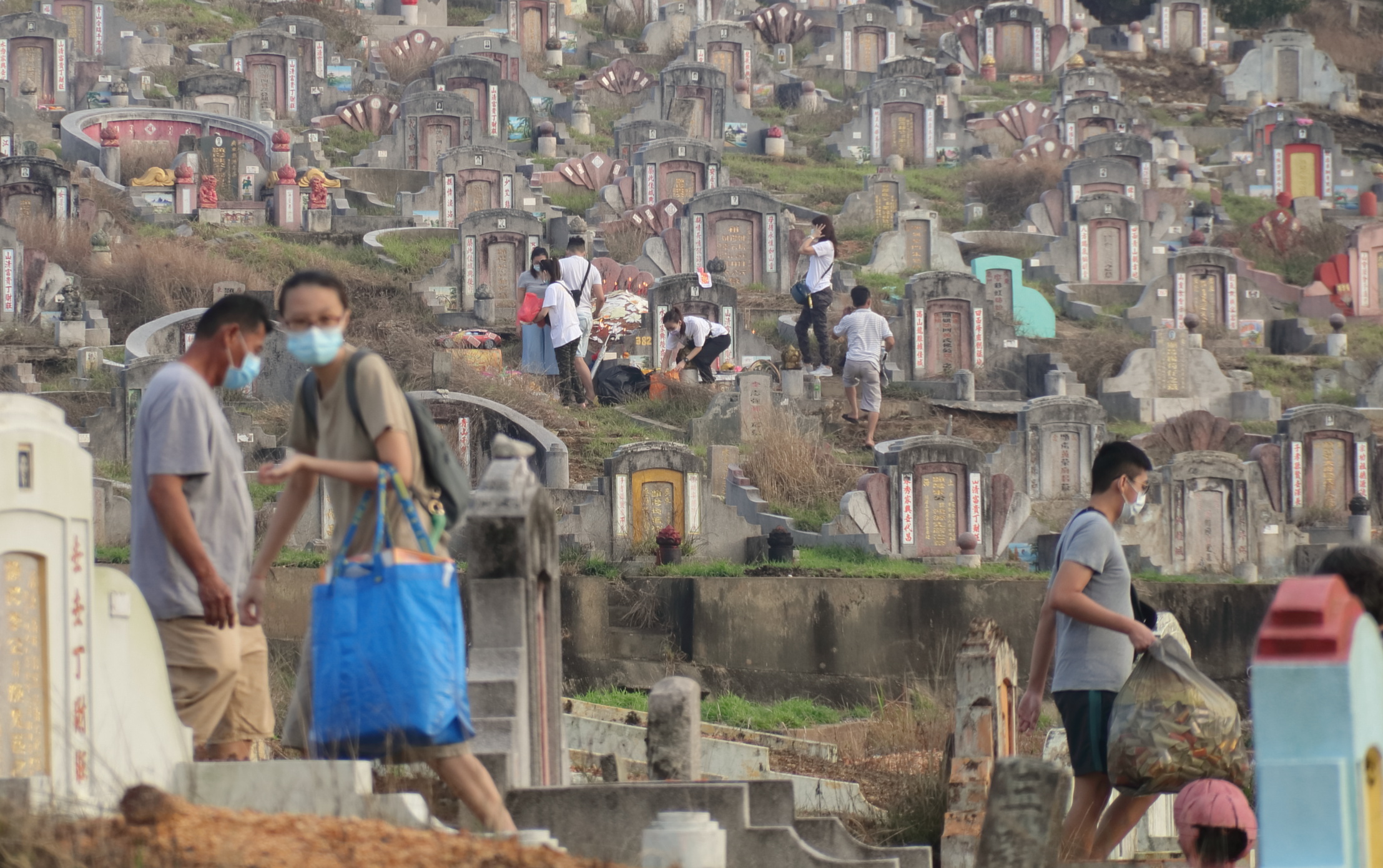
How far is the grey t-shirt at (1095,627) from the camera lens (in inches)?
306

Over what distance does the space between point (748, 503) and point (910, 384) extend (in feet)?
17.0

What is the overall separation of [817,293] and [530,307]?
314cm

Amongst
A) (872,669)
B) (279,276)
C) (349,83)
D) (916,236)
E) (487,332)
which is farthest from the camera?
(349,83)

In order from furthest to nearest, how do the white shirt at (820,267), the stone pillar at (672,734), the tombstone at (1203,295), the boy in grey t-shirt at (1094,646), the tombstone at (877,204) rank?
the tombstone at (877,204) → the tombstone at (1203,295) → the white shirt at (820,267) → the stone pillar at (672,734) → the boy in grey t-shirt at (1094,646)

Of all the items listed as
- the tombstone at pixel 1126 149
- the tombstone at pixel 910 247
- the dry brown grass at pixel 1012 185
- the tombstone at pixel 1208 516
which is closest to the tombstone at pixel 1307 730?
the tombstone at pixel 1208 516

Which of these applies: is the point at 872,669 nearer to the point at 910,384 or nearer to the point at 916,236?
the point at 910,384

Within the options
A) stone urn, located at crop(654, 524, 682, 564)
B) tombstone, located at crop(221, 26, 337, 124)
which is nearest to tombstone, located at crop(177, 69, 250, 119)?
tombstone, located at crop(221, 26, 337, 124)

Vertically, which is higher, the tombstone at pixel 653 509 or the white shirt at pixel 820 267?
the white shirt at pixel 820 267

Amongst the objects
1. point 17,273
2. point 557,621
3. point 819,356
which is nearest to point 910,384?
point 819,356

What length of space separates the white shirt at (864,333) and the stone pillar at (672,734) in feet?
39.1

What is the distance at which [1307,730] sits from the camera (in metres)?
5.56

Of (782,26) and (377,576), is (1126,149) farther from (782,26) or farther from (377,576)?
(377,576)

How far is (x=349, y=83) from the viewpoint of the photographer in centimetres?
3947

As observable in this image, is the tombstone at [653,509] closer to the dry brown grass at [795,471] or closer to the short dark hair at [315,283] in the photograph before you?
the dry brown grass at [795,471]
